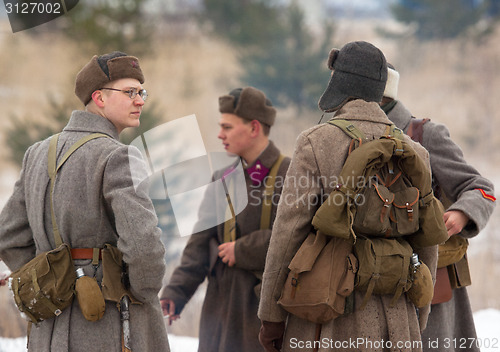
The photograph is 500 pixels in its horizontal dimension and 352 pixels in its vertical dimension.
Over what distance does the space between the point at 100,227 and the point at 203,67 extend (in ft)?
53.3

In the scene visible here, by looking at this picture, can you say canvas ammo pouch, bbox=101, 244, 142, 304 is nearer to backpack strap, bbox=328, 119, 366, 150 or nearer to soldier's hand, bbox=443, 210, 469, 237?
backpack strap, bbox=328, 119, 366, 150

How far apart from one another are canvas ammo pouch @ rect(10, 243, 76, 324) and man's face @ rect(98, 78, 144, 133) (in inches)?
25.6

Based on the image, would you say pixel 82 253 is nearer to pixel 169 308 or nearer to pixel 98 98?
pixel 98 98

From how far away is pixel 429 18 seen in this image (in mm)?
17797

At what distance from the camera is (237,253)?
11.5ft

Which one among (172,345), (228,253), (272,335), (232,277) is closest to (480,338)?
(232,277)

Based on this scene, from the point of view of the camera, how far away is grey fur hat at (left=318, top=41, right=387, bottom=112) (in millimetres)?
2496

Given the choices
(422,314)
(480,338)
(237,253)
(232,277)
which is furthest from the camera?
(480,338)

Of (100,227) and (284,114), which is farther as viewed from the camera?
(284,114)

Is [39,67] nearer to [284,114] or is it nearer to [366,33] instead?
[284,114]

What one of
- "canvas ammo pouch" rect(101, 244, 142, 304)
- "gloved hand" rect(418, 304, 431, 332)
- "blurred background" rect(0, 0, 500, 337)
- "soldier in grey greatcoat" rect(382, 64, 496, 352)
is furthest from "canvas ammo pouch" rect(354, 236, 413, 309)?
"blurred background" rect(0, 0, 500, 337)

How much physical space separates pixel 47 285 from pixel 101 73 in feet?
3.24

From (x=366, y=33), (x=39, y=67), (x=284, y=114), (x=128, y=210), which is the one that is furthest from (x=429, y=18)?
(x=128, y=210)

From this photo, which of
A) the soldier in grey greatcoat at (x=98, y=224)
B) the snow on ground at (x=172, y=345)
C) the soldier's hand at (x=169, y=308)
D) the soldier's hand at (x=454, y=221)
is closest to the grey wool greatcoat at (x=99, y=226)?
the soldier in grey greatcoat at (x=98, y=224)
